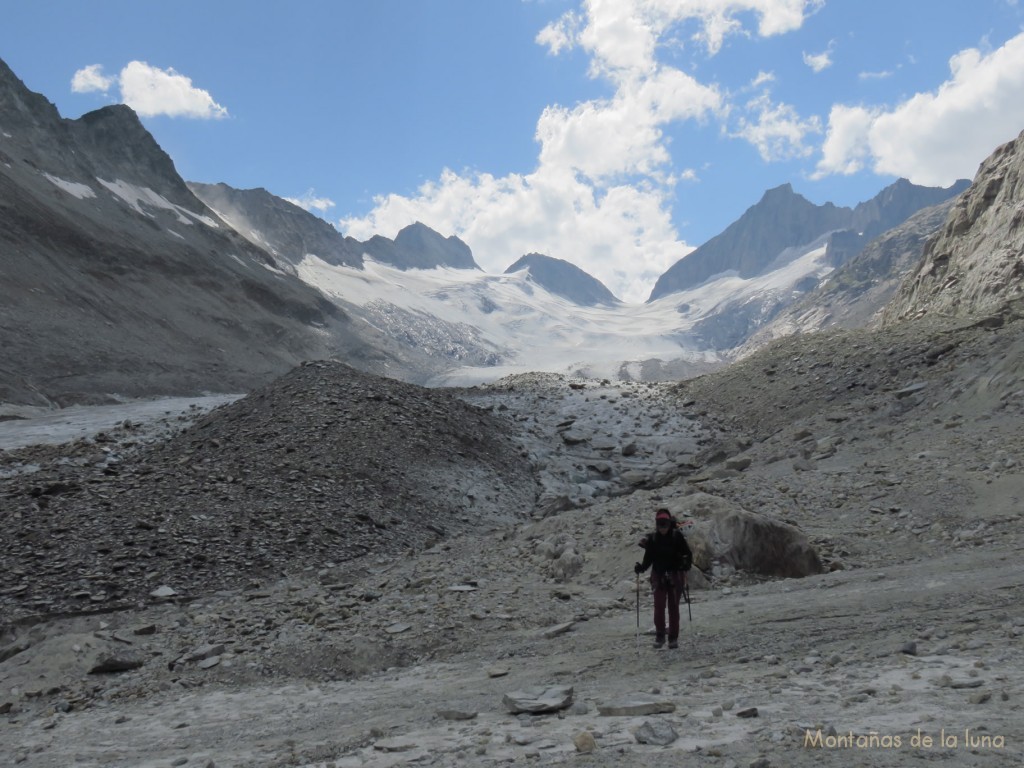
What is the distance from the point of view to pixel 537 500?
929 inches

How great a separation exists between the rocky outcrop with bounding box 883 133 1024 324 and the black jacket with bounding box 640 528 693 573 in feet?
86.1

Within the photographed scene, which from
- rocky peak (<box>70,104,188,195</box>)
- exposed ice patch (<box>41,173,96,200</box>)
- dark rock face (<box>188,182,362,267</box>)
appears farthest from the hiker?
dark rock face (<box>188,182,362,267</box>)

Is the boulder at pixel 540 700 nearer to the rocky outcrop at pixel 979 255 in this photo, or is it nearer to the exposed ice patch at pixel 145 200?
the rocky outcrop at pixel 979 255

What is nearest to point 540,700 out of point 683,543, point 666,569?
point 666,569

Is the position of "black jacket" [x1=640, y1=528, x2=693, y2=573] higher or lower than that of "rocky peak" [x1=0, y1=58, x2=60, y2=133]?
lower

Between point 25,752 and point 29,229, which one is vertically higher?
point 29,229

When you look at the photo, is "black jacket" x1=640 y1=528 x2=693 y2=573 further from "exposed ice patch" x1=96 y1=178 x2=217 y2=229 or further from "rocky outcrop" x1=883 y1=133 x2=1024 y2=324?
"exposed ice patch" x1=96 y1=178 x2=217 y2=229

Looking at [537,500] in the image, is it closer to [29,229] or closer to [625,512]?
[625,512]

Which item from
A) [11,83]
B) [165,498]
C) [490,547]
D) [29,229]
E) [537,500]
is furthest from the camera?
[11,83]

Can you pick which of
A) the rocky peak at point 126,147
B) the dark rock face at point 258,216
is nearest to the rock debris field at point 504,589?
the rocky peak at point 126,147

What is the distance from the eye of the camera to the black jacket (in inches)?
369

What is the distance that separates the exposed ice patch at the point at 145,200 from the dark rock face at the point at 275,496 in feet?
300

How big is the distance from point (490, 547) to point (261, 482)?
6315 mm

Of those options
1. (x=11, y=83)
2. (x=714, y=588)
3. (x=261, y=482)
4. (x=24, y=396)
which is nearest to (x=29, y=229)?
(x=24, y=396)
